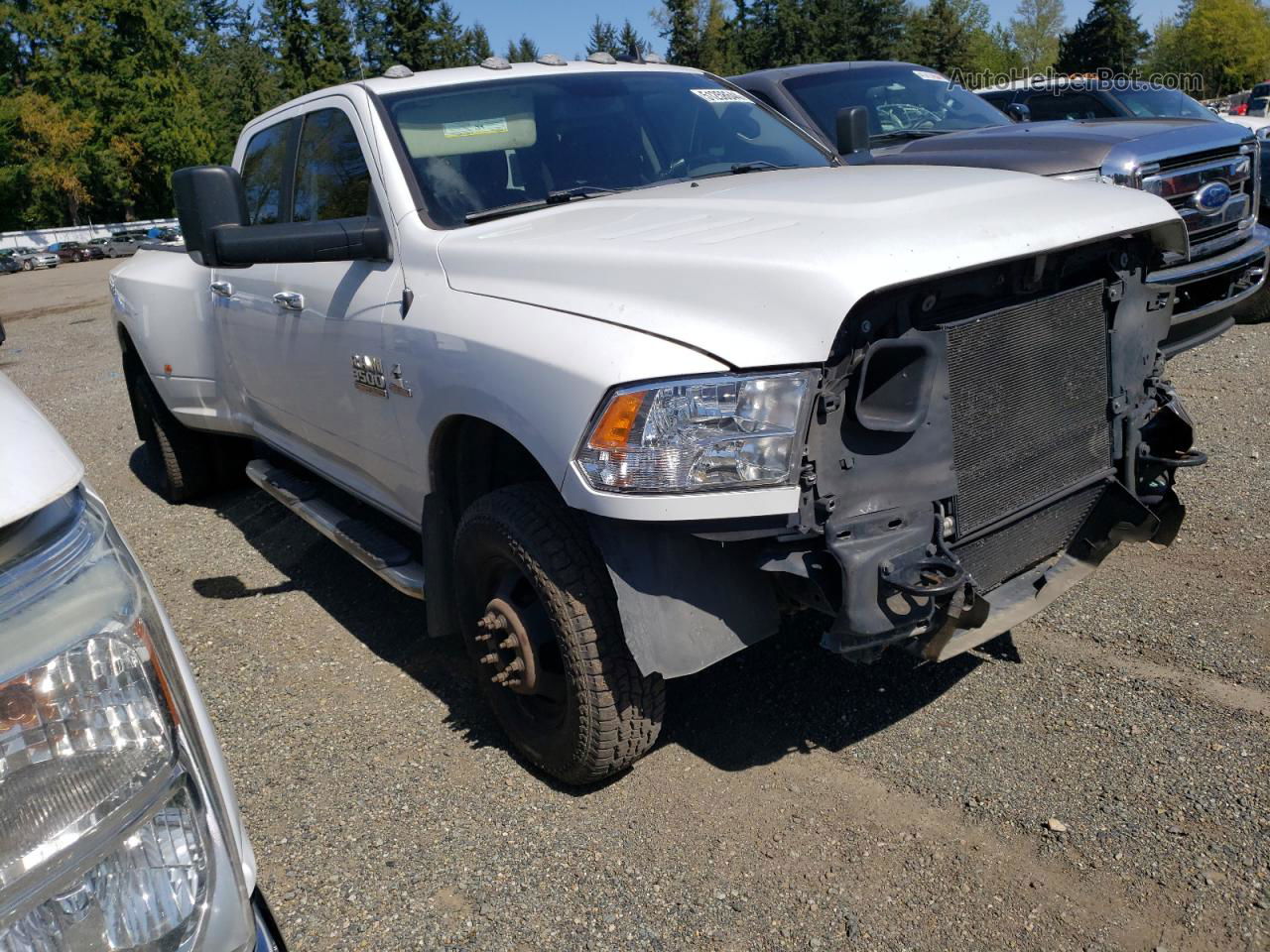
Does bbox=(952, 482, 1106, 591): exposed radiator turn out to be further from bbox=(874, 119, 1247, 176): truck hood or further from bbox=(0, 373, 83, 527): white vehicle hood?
bbox=(874, 119, 1247, 176): truck hood

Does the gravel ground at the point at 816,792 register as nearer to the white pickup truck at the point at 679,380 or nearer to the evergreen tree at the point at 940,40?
the white pickup truck at the point at 679,380

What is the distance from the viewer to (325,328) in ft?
12.5

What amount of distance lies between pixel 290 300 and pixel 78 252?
50.5 metres

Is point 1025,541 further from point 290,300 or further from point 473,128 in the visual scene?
point 290,300

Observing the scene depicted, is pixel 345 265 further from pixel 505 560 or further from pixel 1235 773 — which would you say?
pixel 1235 773

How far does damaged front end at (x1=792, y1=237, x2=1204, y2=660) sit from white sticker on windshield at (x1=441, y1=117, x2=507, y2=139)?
179 centimetres

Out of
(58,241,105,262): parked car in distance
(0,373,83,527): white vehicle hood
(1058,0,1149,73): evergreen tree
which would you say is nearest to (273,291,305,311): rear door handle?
(0,373,83,527): white vehicle hood

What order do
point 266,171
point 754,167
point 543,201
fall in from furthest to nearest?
point 266,171 → point 754,167 → point 543,201

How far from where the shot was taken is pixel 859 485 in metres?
2.46

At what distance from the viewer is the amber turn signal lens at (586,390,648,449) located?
2.42 metres

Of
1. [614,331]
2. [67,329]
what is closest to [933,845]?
[614,331]

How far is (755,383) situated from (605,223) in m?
0.95

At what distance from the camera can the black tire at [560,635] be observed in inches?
108

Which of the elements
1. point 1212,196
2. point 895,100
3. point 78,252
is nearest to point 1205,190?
point 1212,196
